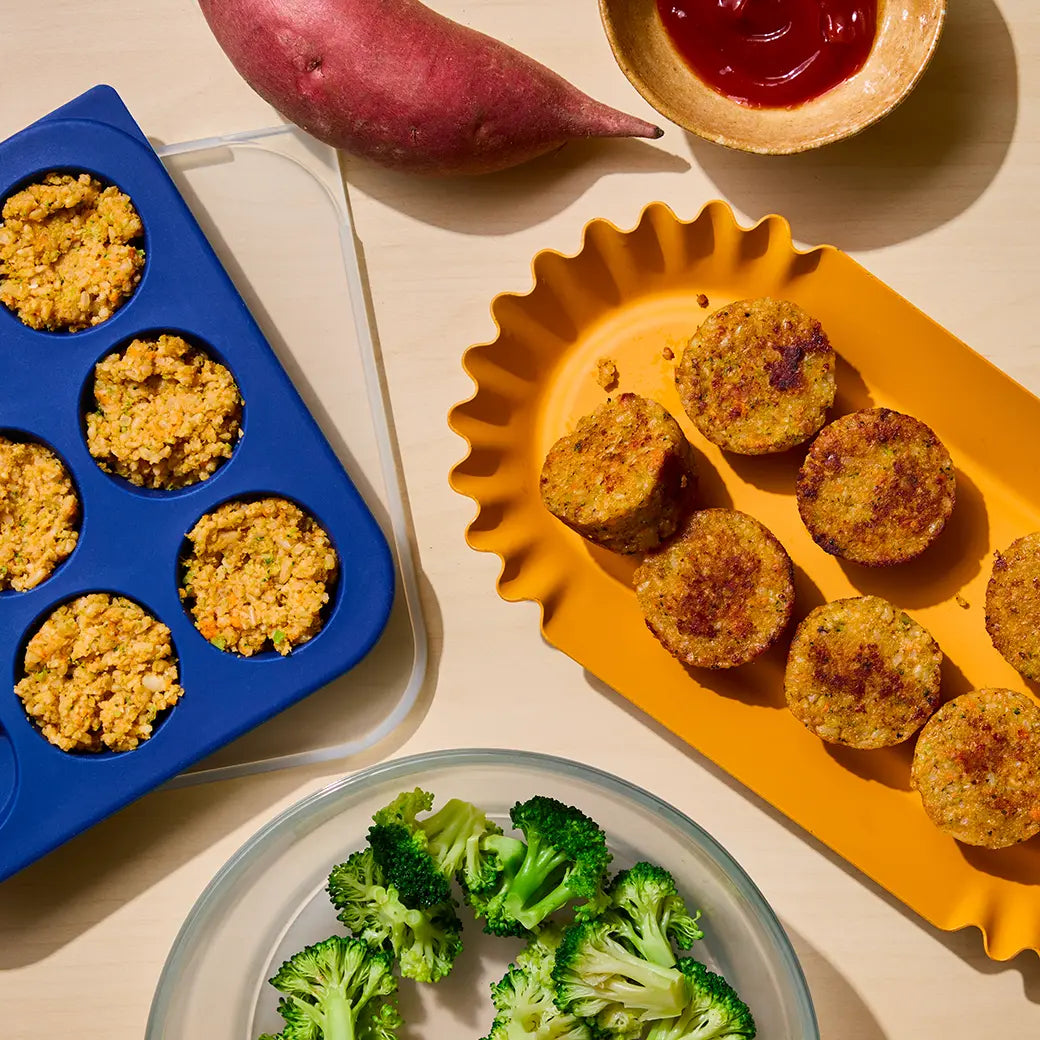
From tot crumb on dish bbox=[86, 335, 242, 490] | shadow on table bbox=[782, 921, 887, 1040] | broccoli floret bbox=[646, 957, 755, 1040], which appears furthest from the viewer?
shadow on table bbox=[782, 921, 887, 1040]

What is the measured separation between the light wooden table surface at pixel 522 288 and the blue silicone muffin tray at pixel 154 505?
6.8 inches

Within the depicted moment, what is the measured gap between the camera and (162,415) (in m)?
Result: 1.70

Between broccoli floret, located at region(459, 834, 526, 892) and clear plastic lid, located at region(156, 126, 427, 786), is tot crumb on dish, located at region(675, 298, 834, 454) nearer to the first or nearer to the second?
clear plastic lid, located at region(156, 126, 427, 786)

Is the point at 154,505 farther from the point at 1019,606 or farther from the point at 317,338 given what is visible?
the point at 1019,606

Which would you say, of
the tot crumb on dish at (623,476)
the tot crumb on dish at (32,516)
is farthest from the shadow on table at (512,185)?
the tot crumb on dish at (32,516)

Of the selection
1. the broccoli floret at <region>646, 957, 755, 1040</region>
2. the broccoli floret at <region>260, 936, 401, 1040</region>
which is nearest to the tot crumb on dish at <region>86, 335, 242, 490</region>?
the broccoli floret at <region>260, 936, 401, 1040</region>

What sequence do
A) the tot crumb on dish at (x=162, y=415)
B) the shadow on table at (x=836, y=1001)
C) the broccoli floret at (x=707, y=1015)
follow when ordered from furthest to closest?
the shadow on table at (x=836, y=1001), the tot crumb on dish at (x=162, y=415), the broccoli floret at (x=707, y=1015)

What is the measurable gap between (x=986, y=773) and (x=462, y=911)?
907 mm

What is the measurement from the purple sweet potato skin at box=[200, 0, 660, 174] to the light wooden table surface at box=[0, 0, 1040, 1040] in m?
0.11

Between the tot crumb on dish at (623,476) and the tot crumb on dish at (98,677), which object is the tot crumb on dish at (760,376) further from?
the tot crumb on dish at (98,677)

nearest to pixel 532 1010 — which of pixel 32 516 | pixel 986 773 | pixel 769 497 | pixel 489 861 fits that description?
pixel 489 861

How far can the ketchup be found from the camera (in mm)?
1643

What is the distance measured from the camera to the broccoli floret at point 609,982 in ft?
5.21

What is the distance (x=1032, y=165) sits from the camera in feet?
5.83
